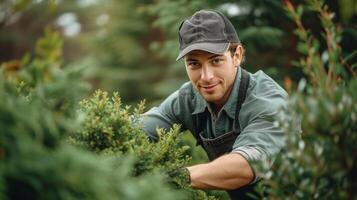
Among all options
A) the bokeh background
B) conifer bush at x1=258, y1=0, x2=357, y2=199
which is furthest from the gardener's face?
conifer bush at x1=258, y1=0, x2=357, y2=199

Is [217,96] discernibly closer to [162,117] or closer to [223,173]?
[162,117]

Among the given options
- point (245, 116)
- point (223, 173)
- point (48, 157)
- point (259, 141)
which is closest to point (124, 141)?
point (223, 173)

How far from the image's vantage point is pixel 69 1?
27469 millimetres

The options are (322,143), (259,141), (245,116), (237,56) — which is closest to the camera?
(322,143)

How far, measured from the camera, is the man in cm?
345

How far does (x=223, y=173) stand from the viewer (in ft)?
9.37

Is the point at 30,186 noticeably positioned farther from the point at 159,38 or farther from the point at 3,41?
the point at 3,41

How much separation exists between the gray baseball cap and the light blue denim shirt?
28 cm

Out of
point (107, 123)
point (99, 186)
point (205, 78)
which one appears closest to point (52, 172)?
point (99, 186)

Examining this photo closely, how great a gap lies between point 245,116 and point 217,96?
30 cm

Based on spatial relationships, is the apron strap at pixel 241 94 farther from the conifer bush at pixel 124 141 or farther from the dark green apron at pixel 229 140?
the conifer bush at pixel 124 141

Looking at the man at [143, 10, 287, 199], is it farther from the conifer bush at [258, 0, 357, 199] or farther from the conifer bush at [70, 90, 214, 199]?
the conifer bush at [258, 0, 357, 199]

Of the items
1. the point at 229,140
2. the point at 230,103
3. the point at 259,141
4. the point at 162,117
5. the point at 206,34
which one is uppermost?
the point at 206,34

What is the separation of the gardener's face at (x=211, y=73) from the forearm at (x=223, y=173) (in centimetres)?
86
